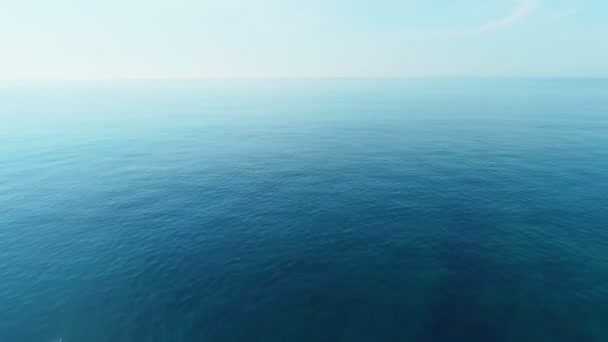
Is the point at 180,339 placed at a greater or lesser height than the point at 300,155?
lesser

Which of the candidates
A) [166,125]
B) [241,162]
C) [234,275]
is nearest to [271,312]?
[234,275]

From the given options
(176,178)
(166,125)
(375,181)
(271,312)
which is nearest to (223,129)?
(166,125)

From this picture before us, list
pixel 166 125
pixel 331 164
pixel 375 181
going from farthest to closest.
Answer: pixel 166 125 → pixel 331 164 → pixel 375 181

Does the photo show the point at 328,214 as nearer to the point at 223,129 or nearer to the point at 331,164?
the point at 331,164

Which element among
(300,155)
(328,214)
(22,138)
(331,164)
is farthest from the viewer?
(22,138)

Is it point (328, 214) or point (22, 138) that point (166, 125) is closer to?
point (22, 138)

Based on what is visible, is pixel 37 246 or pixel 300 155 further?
pixel 300 155
